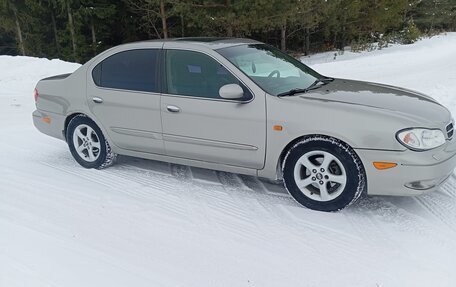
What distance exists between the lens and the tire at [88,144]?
16.6ft

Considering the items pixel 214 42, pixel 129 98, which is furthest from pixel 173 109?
pixel 214 42

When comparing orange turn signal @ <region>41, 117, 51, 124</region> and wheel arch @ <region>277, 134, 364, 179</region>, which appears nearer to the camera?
wheel arch @ <region>277, 134, 364, 179</region>

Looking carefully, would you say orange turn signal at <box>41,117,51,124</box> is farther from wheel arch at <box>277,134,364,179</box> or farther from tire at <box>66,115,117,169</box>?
wheel arch at <box>277,134,364,179</box>

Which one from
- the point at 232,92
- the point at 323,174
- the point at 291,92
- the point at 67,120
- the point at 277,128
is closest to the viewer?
the point at 323,174

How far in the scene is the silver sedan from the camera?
3521 mm

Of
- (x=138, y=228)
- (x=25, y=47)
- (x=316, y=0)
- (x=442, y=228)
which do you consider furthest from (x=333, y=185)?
(x=25, y=47)

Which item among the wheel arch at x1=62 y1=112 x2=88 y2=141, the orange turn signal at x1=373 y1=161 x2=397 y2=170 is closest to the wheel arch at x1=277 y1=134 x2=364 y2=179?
the orange turn signal at x1=373 y1=161 x2=397 y2=170

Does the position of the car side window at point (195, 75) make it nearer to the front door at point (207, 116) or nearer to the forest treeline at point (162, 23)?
the front door at point (207, 116)

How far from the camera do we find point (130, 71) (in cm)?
479

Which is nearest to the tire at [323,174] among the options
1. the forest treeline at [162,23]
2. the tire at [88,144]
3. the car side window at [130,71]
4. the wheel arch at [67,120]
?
the car side window at [130,71]

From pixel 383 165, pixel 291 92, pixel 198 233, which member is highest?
pixel 291 92

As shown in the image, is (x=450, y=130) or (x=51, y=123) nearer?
(x=450, y=130)

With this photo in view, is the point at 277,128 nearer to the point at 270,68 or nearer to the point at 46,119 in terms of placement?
the point at 270,68

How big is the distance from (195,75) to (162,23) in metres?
21.3
